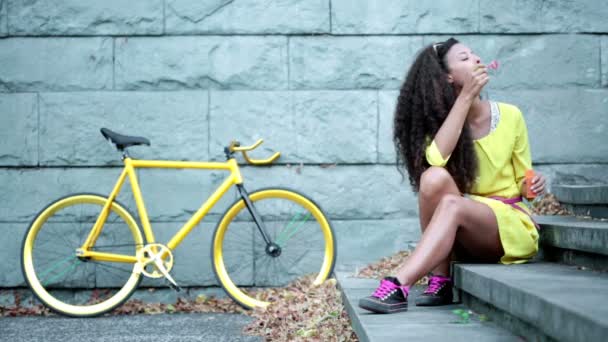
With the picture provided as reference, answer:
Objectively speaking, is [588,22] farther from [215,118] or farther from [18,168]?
[18,168]

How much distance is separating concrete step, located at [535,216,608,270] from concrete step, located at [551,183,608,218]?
47 cm

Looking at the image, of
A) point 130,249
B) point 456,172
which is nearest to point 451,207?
point 456,172

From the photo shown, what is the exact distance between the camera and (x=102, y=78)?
586 centimetres

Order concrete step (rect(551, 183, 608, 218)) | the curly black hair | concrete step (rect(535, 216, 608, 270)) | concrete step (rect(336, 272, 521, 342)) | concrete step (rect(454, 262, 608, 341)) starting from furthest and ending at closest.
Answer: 1. concrete step (rect(551, 183, 608, 218))
2. the curly black hair
3. concrete step (rect(535, 216, 608, 270))
4. concrete step (rect(336, 272, 521, 342))
5. concrete step (rect(454, 262, 608, 341))

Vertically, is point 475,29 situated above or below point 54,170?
above

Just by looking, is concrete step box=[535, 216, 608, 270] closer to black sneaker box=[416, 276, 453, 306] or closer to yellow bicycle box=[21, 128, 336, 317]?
black sneaker box=[416, 276, 453, 306]

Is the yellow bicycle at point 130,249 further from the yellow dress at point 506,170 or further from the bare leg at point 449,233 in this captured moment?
the bare leg at point 449,233

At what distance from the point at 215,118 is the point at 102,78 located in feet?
2.93

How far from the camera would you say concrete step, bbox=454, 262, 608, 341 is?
2.05 metres

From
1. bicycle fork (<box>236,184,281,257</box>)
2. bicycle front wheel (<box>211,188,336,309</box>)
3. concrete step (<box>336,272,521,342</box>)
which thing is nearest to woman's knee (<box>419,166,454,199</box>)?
concrete step (<box>336,272,521,342</box>)

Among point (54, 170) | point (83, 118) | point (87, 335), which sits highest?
point (83, 118)

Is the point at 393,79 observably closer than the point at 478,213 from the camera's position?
No

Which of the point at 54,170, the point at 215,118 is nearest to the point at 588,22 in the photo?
the point at 215,118

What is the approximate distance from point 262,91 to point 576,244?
296 centimetres
